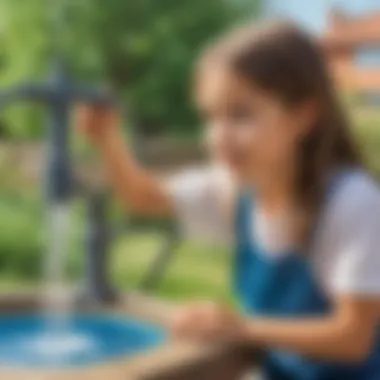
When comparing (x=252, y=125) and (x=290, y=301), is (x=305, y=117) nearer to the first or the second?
(x=252, y=125)

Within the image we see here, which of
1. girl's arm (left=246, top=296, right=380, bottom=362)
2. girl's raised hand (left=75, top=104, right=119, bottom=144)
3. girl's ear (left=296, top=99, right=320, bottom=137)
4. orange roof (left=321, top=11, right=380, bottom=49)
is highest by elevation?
orange roof (left=321, top=11, right=380, bottom=49)

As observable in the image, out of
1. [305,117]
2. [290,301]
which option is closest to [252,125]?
[305,117]

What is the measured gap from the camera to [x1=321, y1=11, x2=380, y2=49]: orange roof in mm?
830

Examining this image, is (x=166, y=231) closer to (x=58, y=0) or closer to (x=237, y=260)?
(x=237, y=260)

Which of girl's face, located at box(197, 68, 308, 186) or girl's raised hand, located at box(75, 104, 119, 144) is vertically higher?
girl's raised hand, located at box(75, 104, 119, 144)

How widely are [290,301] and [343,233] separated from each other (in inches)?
2.9

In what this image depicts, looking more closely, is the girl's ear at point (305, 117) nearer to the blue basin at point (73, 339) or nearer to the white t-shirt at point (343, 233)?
the white t-shirt at point (343, 233)

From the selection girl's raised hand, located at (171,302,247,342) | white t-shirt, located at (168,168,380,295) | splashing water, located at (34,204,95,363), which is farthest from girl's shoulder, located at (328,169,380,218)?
splashing water, located at (34,204,95,363)

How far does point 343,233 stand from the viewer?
772 millimetres

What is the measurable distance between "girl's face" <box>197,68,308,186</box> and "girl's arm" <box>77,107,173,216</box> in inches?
3.1

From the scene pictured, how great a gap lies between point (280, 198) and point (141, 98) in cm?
15

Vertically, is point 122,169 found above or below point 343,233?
above

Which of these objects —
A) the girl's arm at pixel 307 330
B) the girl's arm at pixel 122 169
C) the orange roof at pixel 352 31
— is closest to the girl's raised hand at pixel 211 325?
the girl's arm at pixel 307 330

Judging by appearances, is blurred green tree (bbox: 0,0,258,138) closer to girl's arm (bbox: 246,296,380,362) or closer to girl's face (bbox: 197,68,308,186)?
girl's face (bbox: 197,68,308,186)
